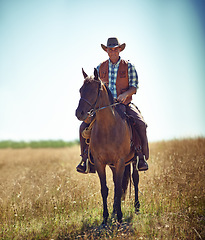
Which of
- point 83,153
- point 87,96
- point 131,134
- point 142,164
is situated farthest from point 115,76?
point 142,164

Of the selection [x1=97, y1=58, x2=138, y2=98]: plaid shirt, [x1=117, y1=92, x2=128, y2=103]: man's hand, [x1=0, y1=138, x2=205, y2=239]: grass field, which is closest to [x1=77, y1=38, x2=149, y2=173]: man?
[x1=97, y1=58, x2=138, y2=98]: plaid shirt

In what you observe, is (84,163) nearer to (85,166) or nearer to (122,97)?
(85,166)

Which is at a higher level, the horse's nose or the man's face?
the man's face

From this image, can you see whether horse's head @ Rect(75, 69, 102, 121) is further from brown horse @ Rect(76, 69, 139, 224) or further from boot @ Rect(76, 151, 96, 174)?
boot @ Rect(76, 151, 96, 174)

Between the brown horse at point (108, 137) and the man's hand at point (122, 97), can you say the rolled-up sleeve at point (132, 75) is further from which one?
the brown horse at point (108, 137)

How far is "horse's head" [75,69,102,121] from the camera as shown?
5348 mm

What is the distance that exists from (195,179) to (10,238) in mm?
5565

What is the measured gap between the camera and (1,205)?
7.70m

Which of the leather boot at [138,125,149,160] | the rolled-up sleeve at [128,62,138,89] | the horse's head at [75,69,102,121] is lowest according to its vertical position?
the leather boot at [138,125,149,160]

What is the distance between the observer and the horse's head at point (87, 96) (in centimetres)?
535

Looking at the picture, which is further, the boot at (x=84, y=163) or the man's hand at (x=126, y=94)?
the boot at (x=84, y=163)

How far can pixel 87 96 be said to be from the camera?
560cm

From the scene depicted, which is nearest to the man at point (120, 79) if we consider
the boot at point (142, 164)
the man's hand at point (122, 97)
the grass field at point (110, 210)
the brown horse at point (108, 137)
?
the boot at point (142, 164)

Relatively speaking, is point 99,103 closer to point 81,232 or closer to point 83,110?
point 83,110
